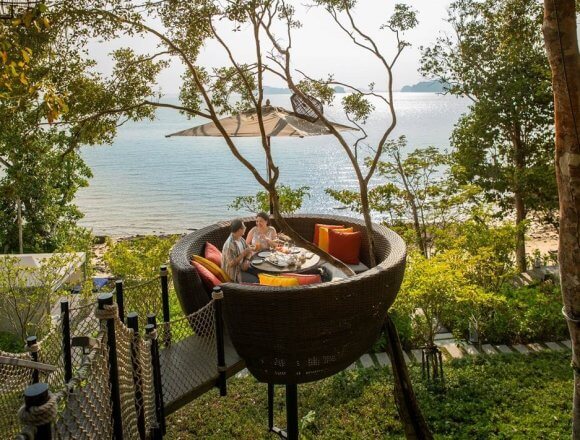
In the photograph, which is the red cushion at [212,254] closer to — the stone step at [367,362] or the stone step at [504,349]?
the stone step at [367,362]

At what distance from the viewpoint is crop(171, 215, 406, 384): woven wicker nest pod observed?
4230 mm

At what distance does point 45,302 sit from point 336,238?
5.53 metres

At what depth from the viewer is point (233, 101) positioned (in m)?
8.62

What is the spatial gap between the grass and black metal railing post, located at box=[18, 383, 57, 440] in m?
4.37

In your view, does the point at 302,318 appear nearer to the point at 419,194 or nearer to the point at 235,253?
the point at 235,253

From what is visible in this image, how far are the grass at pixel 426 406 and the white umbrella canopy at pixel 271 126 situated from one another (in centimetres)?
332

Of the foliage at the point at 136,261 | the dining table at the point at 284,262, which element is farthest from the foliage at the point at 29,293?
the dining table at the point at 284,262

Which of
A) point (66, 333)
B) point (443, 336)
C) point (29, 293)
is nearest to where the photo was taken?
point (66, 333)

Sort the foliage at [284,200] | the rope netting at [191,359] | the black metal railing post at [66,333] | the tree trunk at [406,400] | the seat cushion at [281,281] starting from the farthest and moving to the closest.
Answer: the foliage at [284,200] → the tree trunk at [406,400] → the seat cushion at [281,281] → the rope netting at [191,359] → the black metal railing post at [66,333]

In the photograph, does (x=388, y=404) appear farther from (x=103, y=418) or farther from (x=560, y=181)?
(x=103, y=418)

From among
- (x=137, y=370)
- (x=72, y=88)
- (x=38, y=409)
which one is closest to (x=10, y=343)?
(x=72, y=88)

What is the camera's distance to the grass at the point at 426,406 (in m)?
5.66

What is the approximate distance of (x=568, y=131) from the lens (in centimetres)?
352

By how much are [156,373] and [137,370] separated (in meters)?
0.30
